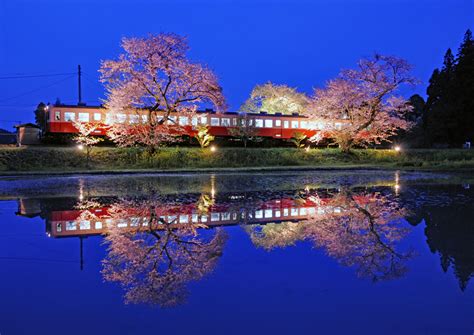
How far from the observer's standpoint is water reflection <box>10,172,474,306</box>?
463 cm

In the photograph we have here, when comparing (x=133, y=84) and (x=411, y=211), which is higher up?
(x=133, y=84)

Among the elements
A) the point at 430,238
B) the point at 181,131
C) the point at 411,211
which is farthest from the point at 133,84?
the point at 430,238

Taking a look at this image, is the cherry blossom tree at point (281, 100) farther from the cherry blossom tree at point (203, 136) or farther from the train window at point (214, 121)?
the cherry blossom tree at point (203, 136)

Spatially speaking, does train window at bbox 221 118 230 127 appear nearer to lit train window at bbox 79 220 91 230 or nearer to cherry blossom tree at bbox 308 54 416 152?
cherry blossom tree at bbox 308 54 416 152

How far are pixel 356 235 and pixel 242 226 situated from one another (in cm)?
201

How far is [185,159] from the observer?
26.4 metres

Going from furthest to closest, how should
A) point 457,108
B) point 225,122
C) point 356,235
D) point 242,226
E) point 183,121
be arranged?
point 457,108 < point 225,122 < point 183,121 < point 242,226 < point 356,235

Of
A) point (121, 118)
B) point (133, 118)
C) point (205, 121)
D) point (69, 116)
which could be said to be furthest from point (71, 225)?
point (205, 121)

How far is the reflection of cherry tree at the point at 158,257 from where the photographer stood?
4035 millimetres

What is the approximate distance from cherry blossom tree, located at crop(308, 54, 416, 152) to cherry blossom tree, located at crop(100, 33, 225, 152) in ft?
33.5

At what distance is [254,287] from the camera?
414 centimetres

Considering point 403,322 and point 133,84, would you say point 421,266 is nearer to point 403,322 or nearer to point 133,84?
point 403,322

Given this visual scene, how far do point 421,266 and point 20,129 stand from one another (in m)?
33.8

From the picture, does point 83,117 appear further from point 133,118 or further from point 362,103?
point 362,103
